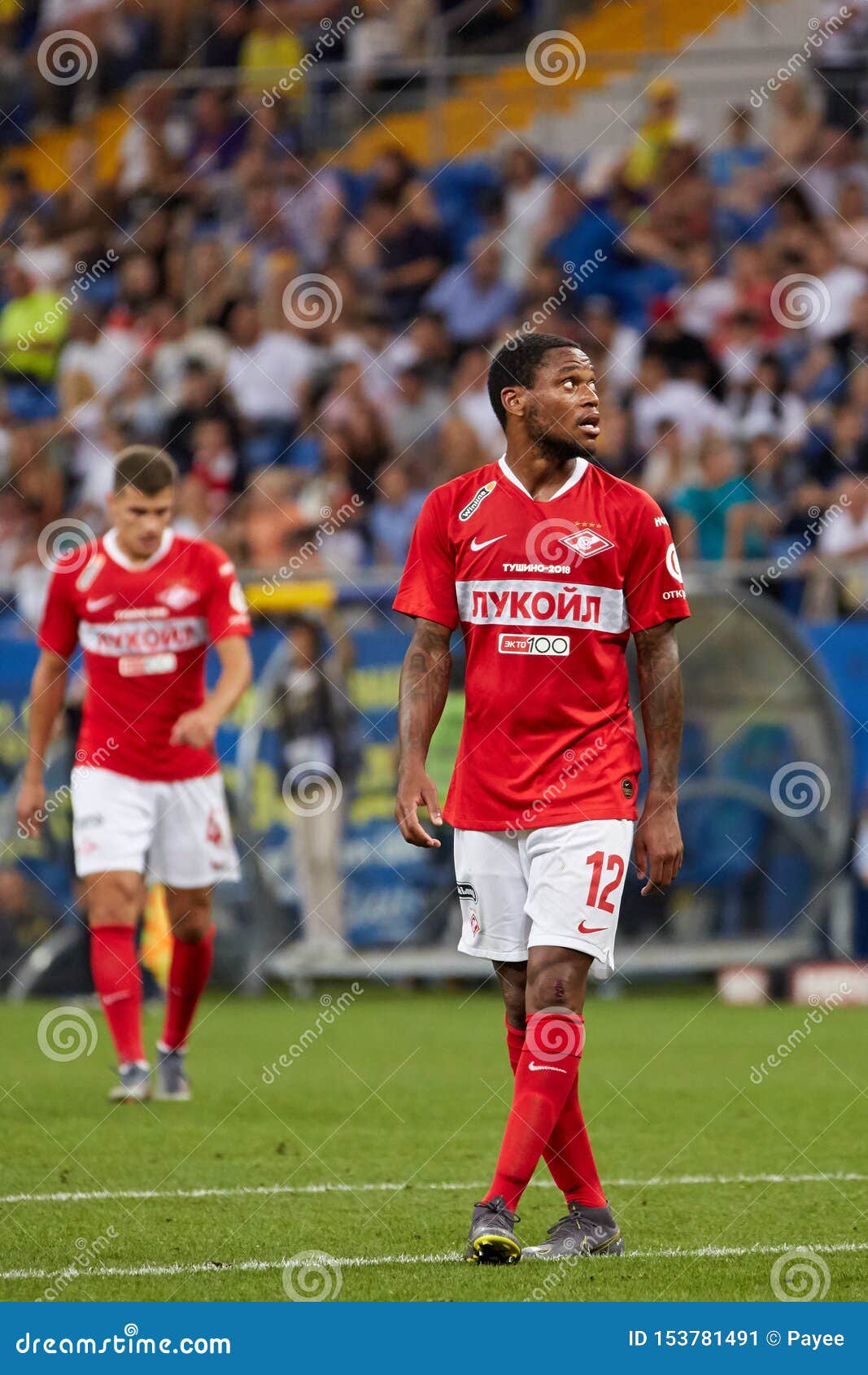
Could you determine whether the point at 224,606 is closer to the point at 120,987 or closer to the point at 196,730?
the point at 196,730

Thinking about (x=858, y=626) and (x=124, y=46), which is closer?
(x=858, y=626)

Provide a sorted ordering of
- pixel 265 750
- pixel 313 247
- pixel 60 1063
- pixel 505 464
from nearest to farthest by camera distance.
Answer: pixel 505 464, pixel 60 1063, pixel 265 750, pixel 313 247

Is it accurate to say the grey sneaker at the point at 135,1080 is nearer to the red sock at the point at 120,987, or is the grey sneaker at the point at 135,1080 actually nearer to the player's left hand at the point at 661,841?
the red sock at the point at 120,987

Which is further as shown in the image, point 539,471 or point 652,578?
point 539,471

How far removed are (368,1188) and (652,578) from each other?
2.45 m

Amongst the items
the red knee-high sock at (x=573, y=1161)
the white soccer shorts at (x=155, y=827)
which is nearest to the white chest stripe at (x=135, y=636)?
the white soccer shorts at (x=155, y=827)

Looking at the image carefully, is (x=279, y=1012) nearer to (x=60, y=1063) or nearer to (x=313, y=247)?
(x=60, y=1063)

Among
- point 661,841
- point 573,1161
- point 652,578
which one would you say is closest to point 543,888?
point 661,841

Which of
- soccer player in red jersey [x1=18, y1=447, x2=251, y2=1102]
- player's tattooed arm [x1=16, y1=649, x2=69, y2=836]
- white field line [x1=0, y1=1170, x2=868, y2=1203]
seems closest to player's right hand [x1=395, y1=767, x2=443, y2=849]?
white field line [x1=0, y1=1170, x2=868, y2=1203]

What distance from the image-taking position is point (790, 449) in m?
15.6

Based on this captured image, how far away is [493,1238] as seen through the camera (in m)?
5.53

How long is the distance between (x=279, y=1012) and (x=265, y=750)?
79.1 inches

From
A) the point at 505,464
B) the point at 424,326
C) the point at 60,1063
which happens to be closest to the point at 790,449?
the point at 424,326

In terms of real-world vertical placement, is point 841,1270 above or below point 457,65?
below
